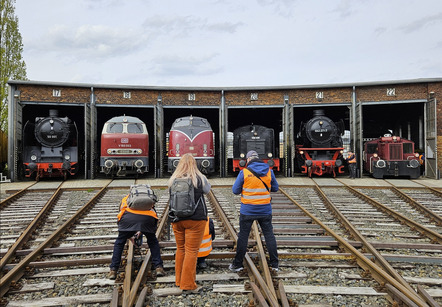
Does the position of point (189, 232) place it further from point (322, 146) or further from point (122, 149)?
point (322, 146)

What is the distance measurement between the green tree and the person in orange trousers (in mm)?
24406

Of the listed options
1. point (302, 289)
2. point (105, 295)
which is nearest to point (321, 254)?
point (302, 289)

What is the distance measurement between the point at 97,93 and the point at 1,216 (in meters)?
9.44

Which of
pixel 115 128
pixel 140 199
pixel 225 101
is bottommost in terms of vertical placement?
pixel 140 199

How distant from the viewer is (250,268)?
3.88 metres

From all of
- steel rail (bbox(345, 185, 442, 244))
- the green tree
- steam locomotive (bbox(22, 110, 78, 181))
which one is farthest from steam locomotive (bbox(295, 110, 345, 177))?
the green tree

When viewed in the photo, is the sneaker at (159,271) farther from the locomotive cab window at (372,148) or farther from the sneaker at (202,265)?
the locomotive cab window at (372,148)

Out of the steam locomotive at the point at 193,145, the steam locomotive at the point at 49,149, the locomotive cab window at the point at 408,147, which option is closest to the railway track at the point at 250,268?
the steam locomotive at the point at 193,145

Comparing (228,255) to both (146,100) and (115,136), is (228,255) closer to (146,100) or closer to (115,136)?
(115,136)

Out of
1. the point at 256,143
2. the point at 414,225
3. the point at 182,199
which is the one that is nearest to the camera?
the point at 182,199

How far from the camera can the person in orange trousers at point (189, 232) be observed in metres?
3.45

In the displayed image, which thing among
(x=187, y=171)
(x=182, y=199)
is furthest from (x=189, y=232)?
(x=187, y=171)

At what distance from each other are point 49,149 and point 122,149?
334 cm

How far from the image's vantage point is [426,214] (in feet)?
24.8
